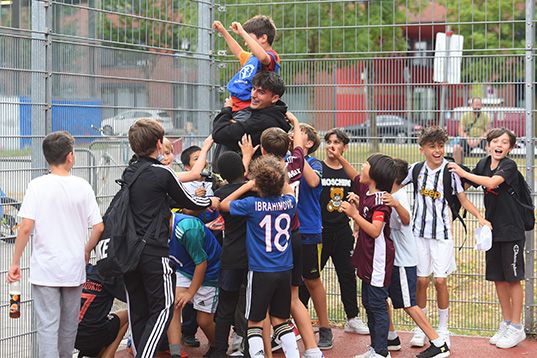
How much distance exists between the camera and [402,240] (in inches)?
302

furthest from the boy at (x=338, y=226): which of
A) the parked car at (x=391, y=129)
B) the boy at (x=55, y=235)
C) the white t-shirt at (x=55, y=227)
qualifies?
the white t-shirt at (x=55, y=227)

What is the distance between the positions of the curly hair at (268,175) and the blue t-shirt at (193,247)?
2.71 feet

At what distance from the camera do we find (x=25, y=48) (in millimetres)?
6816

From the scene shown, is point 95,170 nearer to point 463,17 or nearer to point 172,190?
point 172,190

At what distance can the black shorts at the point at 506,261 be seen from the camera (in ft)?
26.1

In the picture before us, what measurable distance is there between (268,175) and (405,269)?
178 cm

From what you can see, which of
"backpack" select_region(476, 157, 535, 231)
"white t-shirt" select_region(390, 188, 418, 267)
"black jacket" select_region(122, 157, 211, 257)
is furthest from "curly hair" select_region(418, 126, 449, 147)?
"black jacket" select_region(122, 157, 211, 257)

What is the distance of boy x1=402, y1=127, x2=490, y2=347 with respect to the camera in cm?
783

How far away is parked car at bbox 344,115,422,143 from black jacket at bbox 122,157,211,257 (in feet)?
9.51

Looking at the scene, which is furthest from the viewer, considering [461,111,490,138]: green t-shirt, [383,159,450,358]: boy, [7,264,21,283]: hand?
[461,111,490,138]: green t-shirt

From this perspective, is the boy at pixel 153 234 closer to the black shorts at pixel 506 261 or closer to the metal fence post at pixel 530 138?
the black shorts at pixel 506 261

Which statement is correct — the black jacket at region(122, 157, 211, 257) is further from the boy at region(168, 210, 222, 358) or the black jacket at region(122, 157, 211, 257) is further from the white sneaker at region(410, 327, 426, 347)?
the white sneaker at region(410, 327, 426, 347)

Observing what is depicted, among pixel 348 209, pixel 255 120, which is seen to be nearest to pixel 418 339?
pixel 348 209

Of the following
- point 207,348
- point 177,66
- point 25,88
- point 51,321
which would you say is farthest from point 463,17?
point 51,321
